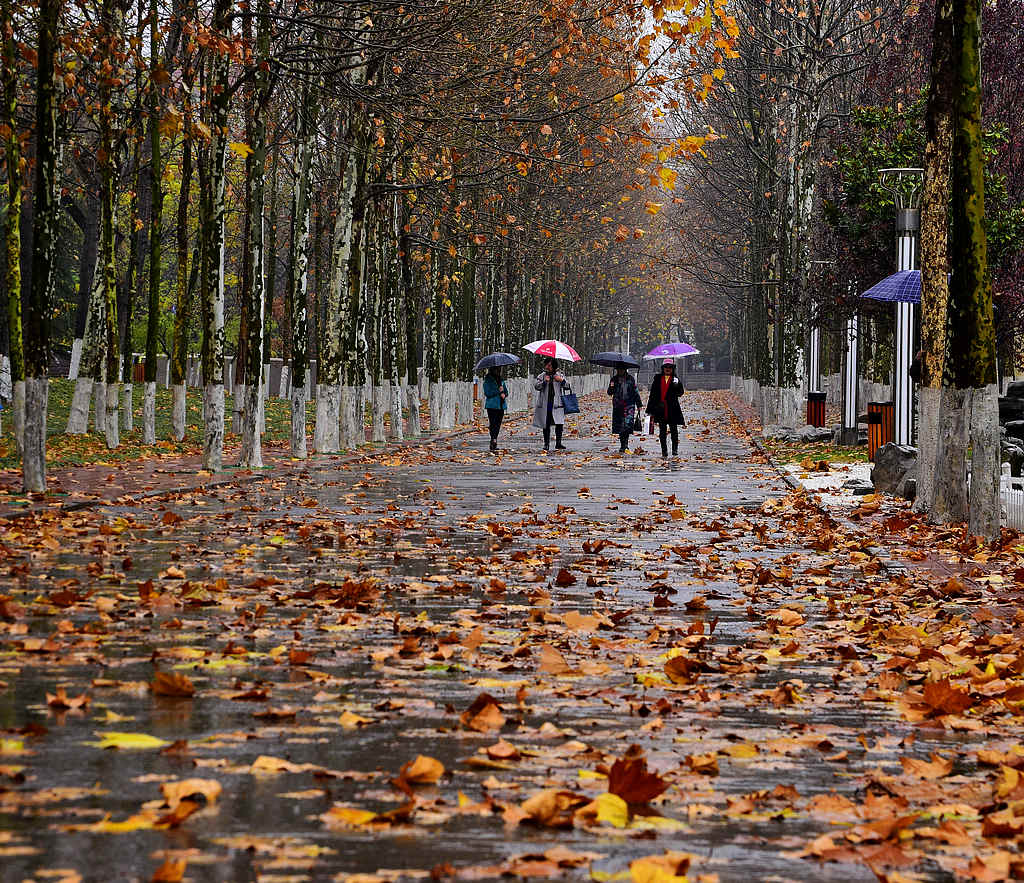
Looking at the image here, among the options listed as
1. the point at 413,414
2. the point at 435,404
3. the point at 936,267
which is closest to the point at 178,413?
the point at 413,414

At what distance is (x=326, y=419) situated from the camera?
33.7 metres

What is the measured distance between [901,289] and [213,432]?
1100cm

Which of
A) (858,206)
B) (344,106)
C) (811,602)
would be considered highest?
(344,106)

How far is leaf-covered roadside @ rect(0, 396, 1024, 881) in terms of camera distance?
212 inches

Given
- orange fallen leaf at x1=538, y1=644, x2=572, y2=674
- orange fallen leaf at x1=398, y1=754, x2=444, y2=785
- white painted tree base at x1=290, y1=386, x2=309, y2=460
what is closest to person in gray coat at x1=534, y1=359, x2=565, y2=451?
white painted tree base at x1=290, y1=386, x2=309, y2=460

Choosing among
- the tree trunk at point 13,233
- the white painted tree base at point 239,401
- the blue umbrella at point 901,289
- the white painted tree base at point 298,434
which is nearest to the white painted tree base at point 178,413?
the white painted tree base at point 239,401

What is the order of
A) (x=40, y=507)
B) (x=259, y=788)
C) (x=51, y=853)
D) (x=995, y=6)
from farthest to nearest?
(x=995, y=6)
(x=40, y=507)
(x=259, y=788)
(x=51, y=853)

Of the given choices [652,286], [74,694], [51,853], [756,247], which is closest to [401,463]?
[74,694]

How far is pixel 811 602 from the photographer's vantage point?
40.0 ft

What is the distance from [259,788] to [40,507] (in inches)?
522

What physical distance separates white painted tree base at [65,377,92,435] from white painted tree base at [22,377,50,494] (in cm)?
1448

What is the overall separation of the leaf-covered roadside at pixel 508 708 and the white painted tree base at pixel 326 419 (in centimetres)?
1737

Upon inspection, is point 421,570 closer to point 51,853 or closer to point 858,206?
point 51,853

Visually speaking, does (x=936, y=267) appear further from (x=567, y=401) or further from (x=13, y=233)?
(x=567, y=401)
